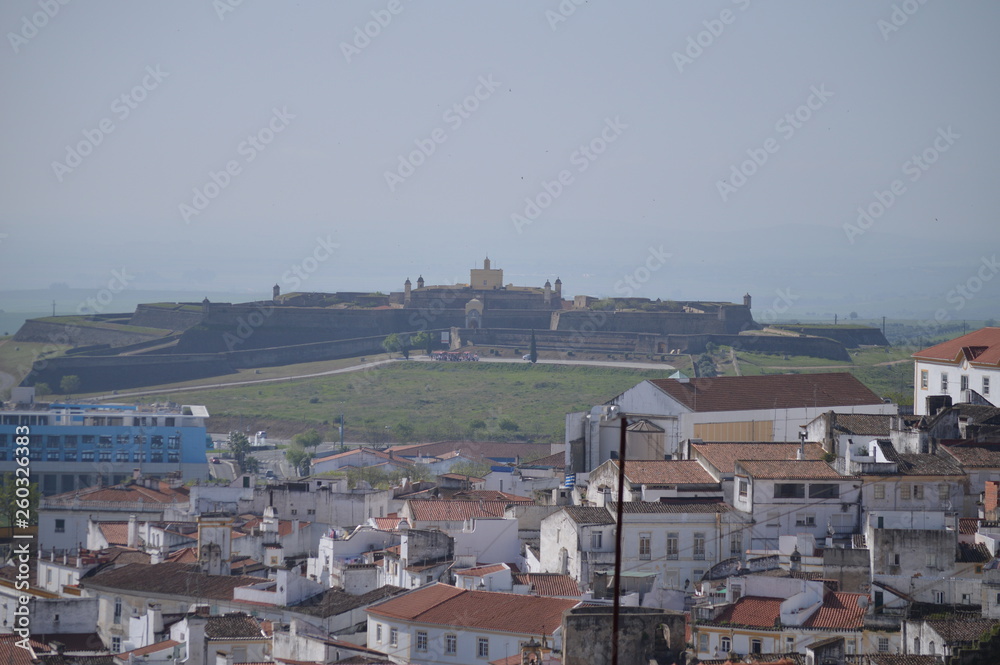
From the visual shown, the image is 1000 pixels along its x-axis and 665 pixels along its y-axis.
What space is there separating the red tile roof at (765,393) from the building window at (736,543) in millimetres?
7720

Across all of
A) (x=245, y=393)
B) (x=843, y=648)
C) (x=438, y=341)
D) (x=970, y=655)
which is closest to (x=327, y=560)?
(x=843, y=648)

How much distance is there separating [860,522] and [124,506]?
18366mm

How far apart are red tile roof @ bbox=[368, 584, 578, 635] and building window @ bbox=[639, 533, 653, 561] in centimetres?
281

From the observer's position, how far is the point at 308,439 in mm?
61312

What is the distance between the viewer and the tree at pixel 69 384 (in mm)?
81750

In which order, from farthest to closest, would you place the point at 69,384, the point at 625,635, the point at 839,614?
1. the point at 69,384
2. the point at 839,614
3. the point at 625,635

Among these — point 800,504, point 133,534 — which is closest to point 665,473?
point 800,504

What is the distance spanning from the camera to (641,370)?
82625mm

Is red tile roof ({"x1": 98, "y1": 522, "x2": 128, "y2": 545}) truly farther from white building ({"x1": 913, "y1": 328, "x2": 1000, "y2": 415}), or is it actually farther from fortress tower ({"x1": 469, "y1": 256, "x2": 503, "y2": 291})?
fortress tower ({"x1": 469, "y1": 256, "x2": 503, "y2": 291})

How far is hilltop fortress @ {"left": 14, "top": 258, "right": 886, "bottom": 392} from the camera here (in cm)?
8869

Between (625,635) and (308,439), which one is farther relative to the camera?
(308,439)

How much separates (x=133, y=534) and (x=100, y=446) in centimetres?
1955

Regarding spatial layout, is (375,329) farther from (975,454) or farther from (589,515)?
(589,515)

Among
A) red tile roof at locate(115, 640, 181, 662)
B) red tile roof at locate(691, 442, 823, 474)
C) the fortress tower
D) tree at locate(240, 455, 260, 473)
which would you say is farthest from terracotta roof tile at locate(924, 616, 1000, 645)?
the fortress tower
